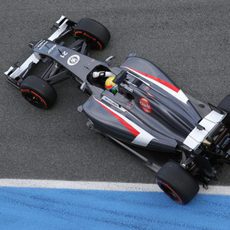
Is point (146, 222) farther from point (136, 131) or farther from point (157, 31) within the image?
point (157, 31)

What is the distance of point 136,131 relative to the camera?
19.3 feet

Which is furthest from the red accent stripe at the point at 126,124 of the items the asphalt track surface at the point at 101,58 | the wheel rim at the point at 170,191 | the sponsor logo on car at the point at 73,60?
the sponsor logo on car at the point at 73,60

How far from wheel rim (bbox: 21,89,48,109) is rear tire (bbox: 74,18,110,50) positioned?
140 centimetres

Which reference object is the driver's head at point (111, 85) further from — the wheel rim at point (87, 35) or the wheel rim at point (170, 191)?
the wheel rim at point (170, 191)

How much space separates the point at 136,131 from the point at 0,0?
461cm

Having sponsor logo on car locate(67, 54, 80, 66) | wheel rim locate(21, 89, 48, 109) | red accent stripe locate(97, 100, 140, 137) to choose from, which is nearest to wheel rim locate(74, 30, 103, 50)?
sponsor logo on car locate(67, 54, 80, 66)

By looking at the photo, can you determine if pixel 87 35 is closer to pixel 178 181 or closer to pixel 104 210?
pixel 104 210

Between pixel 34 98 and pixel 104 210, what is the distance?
2.20 meters

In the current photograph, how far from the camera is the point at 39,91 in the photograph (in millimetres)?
6664

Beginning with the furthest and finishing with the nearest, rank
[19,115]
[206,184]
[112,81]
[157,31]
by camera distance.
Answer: [157,31], [19,115], [112,81], [206,184]

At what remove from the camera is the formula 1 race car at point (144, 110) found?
18.0 ft

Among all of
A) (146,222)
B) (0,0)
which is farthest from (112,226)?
(0,0)

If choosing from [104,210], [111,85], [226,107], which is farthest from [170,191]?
[111,85]

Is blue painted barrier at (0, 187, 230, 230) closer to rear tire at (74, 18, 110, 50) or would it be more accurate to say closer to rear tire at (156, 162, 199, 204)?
rear tire at (156, 162, 199, 204)
